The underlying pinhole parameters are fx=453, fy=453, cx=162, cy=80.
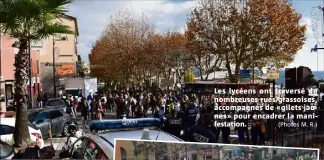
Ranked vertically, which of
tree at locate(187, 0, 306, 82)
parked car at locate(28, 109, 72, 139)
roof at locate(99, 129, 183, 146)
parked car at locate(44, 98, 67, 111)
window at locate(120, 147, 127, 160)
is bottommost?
parked car at locate(28, 109, 72, 139)

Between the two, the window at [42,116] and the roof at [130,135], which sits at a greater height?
the roof at [130,135]

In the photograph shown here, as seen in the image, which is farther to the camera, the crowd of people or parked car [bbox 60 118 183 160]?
the crowd of people

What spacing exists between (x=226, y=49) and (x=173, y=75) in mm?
12044

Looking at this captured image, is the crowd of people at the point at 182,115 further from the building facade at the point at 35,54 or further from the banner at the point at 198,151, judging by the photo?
the building facade at the point at 35,54

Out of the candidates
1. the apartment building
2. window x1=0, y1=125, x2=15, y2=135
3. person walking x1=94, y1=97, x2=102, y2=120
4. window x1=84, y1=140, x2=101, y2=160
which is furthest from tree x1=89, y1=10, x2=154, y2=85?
window x1=84, y1=140, x2=101, y2=160

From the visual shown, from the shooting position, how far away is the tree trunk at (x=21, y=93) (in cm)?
788

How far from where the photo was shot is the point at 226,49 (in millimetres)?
20469

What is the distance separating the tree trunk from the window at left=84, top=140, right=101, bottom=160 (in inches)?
134

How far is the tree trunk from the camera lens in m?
7.88

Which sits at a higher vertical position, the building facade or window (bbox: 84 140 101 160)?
the building facade

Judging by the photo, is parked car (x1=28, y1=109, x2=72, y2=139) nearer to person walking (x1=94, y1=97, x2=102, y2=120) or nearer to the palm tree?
person walking (x1=94, y1=97, x2=102, y2=120)

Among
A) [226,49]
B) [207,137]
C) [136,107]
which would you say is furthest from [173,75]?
[207,137]

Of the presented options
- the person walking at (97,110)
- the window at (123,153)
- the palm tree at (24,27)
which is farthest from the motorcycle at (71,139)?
the person walking at (97,110)

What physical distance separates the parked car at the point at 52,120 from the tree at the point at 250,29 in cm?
812
